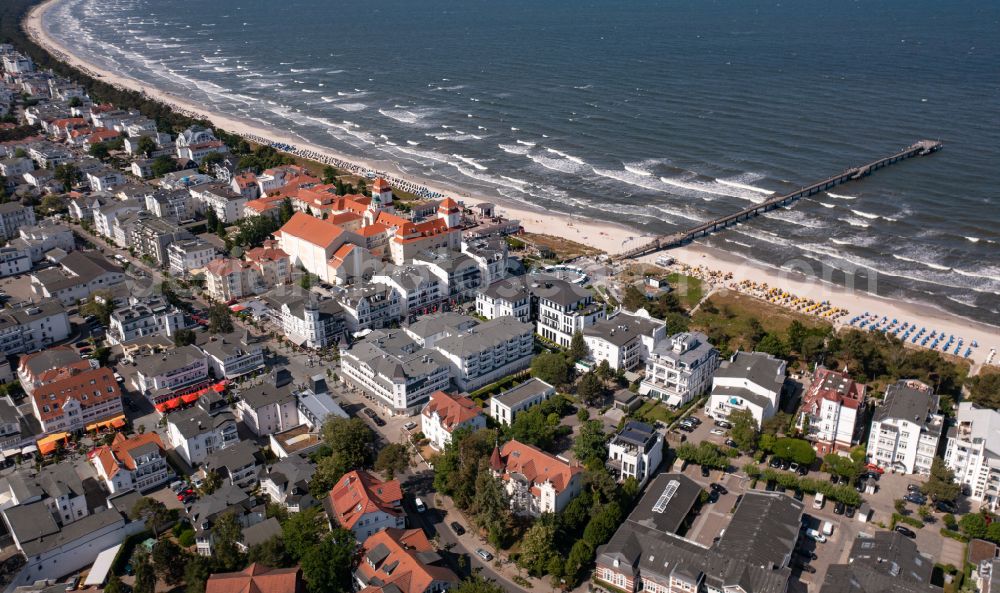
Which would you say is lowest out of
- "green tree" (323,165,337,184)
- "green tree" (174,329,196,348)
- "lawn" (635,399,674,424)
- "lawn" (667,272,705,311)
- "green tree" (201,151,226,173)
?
"lawn" (635,399,674,424)

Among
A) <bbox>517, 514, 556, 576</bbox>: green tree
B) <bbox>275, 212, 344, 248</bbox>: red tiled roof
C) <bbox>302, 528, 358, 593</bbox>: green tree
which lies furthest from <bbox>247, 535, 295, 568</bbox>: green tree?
<bbox>275, 212, 344, 248</bbox>: red tiled roof

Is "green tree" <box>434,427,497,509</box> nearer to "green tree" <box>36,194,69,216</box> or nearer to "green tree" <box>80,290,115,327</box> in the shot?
"green tree" <box>80,290,115,327</box>

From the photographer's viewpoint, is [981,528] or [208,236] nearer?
[981,528]

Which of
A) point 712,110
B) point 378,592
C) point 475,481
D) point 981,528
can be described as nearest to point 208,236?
point 475,481

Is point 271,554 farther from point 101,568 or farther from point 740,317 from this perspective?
point 740,317

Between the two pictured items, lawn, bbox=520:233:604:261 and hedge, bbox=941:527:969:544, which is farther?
lawn, bbox=520:233:604:261

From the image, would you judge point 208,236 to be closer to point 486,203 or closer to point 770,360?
point 486,203
